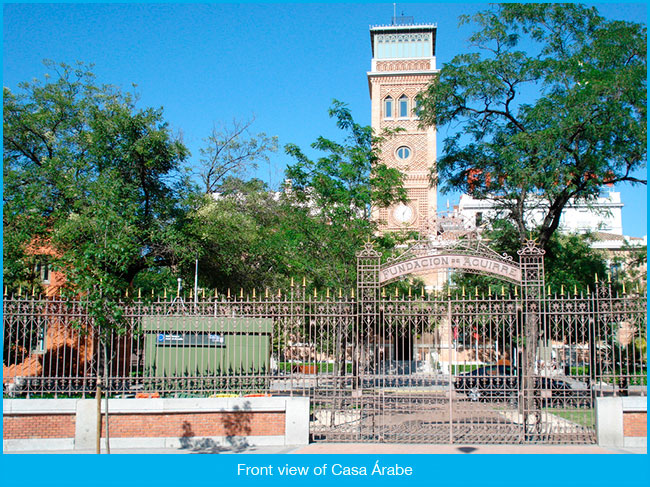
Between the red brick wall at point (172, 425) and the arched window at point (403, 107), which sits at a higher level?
the arched window at point (403, 107)

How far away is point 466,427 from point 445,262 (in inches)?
136

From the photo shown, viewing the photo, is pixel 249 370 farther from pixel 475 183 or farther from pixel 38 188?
pixel 38 188

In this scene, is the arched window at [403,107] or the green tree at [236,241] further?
the arched window at [403,107]

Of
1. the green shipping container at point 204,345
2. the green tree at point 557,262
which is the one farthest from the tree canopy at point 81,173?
the green tree at point 557,262

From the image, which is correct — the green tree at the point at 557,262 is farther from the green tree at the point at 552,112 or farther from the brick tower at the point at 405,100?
the brick tower at the point at 405,100

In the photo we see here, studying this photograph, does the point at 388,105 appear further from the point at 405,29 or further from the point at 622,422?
the point at 622,422

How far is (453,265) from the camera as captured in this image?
1259 cm

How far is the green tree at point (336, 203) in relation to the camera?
18.7m

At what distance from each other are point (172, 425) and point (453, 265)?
261 inches

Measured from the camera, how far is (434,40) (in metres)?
49.5

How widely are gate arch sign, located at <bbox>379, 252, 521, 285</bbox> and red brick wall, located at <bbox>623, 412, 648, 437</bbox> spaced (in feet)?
11.1

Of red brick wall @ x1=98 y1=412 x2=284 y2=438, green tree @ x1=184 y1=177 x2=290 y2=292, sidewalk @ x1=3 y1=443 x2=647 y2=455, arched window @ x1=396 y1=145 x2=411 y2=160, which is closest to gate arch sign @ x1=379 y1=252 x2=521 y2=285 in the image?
sidewalk @ x1=3 y1=443 x2=647 y2=455

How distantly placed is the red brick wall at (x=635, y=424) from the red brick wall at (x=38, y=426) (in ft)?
36.2

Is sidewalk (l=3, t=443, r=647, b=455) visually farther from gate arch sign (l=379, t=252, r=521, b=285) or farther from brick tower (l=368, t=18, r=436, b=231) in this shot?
brick tower (l=368, t=18, r=436, b=231)
